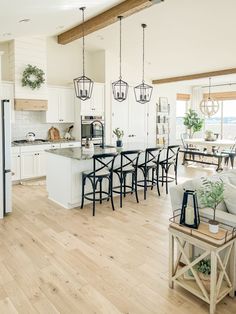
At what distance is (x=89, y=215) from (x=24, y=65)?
3975mm

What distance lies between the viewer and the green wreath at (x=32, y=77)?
644 centimetres

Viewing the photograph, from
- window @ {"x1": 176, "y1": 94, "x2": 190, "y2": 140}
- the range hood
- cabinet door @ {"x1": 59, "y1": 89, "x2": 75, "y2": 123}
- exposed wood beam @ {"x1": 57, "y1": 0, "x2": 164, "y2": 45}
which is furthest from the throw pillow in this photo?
window @ {"x1": 176, "y1": 94, "x2": 190, "y2": 140}

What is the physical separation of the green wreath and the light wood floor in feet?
9.93

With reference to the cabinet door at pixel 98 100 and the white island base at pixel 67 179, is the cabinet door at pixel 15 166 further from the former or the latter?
the cabinet door at pixel 98 100

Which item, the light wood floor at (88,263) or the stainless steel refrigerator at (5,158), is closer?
the light wood floor at (88,263)

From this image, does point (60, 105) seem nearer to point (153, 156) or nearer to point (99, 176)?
point (153, 156)

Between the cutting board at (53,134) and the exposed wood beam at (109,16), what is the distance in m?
2.26

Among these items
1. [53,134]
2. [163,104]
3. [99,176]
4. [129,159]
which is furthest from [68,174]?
[163,104]

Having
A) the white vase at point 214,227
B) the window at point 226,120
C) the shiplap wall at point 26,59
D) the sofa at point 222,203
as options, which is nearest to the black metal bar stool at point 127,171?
the sofa at point 222,203

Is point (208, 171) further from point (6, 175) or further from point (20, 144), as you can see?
point (6, 175)

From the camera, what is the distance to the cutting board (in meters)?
7.39

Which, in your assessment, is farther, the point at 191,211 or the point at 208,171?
the point at 208,171

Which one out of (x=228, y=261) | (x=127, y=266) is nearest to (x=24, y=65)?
(x=127, y=266)

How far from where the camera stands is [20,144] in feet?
20.9
